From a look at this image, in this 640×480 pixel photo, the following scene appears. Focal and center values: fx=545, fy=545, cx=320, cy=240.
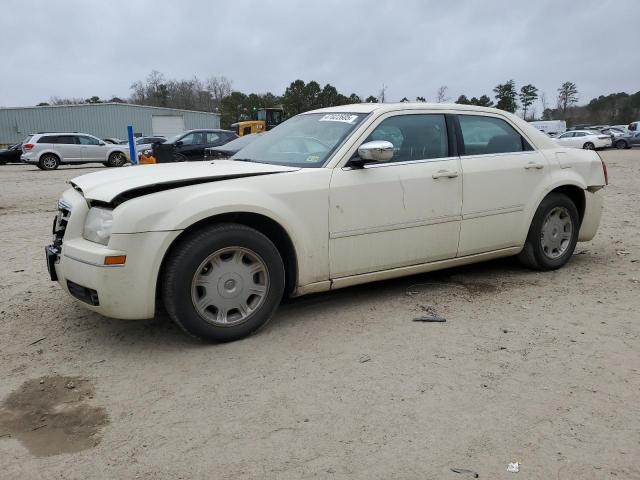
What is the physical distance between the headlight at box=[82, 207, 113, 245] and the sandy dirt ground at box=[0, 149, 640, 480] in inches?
29.4

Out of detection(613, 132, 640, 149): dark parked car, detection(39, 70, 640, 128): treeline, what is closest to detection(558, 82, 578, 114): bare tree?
detection(39, 70, 640, 128): treeline

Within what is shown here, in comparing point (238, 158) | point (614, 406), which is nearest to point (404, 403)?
point (614, 406)

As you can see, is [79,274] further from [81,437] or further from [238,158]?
[238,158]

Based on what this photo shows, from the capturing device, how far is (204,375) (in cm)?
319

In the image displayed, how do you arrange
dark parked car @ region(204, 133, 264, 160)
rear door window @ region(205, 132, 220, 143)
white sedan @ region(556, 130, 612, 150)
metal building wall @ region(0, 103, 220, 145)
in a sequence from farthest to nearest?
metal building wall @ region(0, 103, 220, 145) < white sedan @ region(556, 130, 612, 150) < rear door window @ region(205, 132, 220, 143) < dark parked car @ region(204, 133, 264, 160)

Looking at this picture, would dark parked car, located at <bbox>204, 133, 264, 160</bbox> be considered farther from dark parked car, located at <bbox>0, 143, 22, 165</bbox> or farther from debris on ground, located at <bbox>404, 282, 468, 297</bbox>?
dark parked car, located at <bbox>0, 143, 22, 165</bbox>

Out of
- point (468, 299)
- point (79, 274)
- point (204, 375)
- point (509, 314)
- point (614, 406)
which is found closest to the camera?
point (614, 406)

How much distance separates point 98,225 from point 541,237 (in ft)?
12.8

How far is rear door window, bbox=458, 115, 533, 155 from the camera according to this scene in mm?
4727

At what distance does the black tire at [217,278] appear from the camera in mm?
3369

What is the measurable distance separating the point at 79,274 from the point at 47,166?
23.0 metres

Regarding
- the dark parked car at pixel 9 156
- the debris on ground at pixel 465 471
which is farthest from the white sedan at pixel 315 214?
the dark parked car at pixel 9 156

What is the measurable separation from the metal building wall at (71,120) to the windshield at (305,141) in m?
48.5

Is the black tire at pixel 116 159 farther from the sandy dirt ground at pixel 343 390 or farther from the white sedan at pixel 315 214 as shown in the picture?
the white sedan at pixel 315 214
